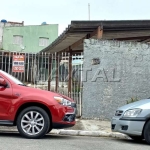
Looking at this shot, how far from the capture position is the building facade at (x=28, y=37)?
134 ft

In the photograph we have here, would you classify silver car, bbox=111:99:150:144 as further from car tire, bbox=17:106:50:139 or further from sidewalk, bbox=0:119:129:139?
car tire, bbox=17:106:50:139

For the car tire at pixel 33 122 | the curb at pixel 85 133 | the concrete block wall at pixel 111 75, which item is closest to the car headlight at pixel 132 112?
the curb at pixel 85 133

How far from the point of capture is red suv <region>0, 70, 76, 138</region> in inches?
313

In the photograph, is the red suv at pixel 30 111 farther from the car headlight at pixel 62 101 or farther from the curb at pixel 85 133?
the curb at pixel 85 133

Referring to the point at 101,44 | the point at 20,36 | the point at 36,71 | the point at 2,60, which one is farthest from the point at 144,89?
the point at 20,36

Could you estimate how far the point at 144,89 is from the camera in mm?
12320

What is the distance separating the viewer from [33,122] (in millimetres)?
7957

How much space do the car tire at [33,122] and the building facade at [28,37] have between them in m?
32.7

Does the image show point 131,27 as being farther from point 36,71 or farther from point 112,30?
point 36,71

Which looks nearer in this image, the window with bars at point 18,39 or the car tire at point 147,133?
the car tire at point 147,133

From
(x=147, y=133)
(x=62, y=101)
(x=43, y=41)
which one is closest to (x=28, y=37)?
(x=43, y=41)

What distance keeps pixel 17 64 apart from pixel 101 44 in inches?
122

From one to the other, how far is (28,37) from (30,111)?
34446 millimetres

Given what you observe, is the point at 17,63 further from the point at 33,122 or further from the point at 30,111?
the point at 33,122
